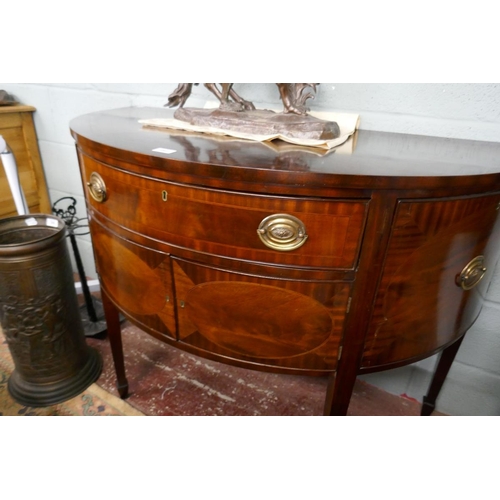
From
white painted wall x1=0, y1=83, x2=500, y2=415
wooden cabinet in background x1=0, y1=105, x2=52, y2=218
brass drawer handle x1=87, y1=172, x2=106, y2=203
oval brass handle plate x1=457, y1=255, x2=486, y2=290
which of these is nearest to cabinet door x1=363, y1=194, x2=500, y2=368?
oval brass handle plate x1=457, y1=255, x2=486, y2=290

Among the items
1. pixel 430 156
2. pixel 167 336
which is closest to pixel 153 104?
pixel 167 336

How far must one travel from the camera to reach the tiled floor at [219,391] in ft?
4.08

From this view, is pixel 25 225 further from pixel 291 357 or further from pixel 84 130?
pixel 291 357

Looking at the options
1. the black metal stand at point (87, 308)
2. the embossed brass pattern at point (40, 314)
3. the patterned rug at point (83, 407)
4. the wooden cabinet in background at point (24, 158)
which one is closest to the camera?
the embossed brass pattern at point (40, 314)

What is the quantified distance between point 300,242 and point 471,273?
353 mm

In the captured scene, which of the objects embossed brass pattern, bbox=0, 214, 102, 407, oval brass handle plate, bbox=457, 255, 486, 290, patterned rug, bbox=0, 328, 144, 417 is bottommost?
patterned rug, bbox=0, 328, 144, 417

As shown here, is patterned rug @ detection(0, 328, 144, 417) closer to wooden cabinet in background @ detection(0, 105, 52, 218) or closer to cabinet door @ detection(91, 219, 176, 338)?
cabinet door @ detection(91, 219, 176, 338)

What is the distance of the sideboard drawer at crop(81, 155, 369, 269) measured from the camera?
59 cm

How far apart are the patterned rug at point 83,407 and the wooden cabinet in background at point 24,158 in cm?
87

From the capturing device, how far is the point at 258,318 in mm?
704

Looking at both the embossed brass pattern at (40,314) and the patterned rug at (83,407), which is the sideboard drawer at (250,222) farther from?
the patterned rug at (83,407)

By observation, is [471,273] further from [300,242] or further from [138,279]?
[138,279]

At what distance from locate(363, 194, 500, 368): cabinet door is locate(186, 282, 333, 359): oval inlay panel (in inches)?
4.5

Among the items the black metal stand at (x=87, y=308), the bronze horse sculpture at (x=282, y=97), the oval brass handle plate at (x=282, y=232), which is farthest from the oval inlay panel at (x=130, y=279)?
the black metal stand at (x=87, y=308)
